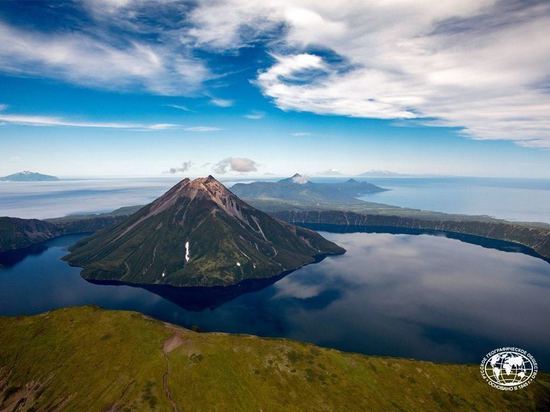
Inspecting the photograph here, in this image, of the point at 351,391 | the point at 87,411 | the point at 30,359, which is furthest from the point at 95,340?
the point at 351,391

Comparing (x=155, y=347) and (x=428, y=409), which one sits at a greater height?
(x=155, y=347)

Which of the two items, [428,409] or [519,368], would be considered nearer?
[428,409]

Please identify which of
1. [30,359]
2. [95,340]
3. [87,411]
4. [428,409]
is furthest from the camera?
[95,340]

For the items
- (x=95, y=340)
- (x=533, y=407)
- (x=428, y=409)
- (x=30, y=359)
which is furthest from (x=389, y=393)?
(x=30, y=359)

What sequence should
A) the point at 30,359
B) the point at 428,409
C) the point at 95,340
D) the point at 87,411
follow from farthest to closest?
the point at 95,340 → the point at 30,359 → the point at 428,409 → the point at 87,411

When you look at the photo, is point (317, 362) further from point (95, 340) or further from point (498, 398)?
point (95, 340)

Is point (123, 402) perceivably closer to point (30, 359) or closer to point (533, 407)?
point (30, 359)
